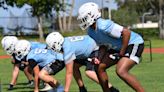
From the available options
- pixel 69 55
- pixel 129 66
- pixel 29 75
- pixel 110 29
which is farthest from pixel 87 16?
pixel 29 75

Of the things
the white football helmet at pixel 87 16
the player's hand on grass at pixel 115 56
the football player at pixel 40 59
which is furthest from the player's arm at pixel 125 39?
the football player at pixel 40 59

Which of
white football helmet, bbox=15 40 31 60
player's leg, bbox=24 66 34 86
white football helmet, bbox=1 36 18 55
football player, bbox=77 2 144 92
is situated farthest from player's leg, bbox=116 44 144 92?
player's leg, bbox=24 66 34 86

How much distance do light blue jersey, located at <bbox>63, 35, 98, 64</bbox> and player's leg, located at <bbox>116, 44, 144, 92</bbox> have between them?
932mm

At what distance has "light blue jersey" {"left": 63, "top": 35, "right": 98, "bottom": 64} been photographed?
31.6 ft

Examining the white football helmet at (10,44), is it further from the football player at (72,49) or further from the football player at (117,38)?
the football player at (117,38)

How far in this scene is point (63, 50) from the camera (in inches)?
380

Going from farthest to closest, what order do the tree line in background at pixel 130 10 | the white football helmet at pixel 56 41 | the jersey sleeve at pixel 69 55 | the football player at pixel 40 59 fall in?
the tree line in background at pixel 130 10
the football player at pixel 40 59
the white football helmet at pixel 56 41
the jersey sleeve at pixel 69 55

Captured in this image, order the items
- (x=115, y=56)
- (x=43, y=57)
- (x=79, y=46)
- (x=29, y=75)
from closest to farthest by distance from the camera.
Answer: (x=115, y=56) → (x=79, y=46) → (x=43, y=57) → (x=29, y=75)

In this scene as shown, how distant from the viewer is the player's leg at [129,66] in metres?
9.09

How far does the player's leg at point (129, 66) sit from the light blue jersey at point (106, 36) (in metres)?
0.14

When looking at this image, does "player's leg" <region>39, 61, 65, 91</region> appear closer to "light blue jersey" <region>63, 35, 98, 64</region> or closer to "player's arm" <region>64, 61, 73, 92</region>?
"light blue jersey" <region>63, 35, 98, 64</region>

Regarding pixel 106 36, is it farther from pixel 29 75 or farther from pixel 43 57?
pixel 29 75

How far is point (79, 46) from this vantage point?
10.2m

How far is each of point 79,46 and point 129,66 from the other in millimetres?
1351
